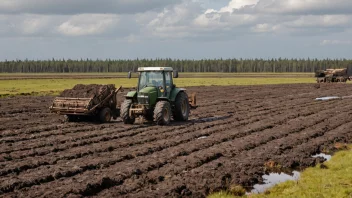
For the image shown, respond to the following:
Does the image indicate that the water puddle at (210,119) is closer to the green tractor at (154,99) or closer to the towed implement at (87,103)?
the green tractor at (154,99)

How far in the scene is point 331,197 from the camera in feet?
33.4

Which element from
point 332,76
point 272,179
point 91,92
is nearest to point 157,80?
point 91,92

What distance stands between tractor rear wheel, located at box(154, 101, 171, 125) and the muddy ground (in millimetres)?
397

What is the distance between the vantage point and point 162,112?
20.3 meters

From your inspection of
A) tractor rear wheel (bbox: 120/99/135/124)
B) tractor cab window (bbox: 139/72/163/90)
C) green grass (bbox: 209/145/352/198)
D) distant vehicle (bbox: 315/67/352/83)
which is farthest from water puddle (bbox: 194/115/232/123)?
distant vehicle (bbox: 315/67/352/83)

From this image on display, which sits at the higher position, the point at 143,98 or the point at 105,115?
the point at 143,98

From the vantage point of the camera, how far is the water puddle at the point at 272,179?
432 inches

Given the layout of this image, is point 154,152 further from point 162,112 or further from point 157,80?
point 157,80

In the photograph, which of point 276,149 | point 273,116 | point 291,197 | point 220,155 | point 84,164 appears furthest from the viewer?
point 273,116

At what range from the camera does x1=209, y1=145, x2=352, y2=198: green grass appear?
1034cm

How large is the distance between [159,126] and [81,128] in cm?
313

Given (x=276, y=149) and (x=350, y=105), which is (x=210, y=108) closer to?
(x=350, y=105)

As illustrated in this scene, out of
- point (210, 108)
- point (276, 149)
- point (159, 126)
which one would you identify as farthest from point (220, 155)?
point (210, 108)

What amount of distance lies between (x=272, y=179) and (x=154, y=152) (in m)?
4.04
